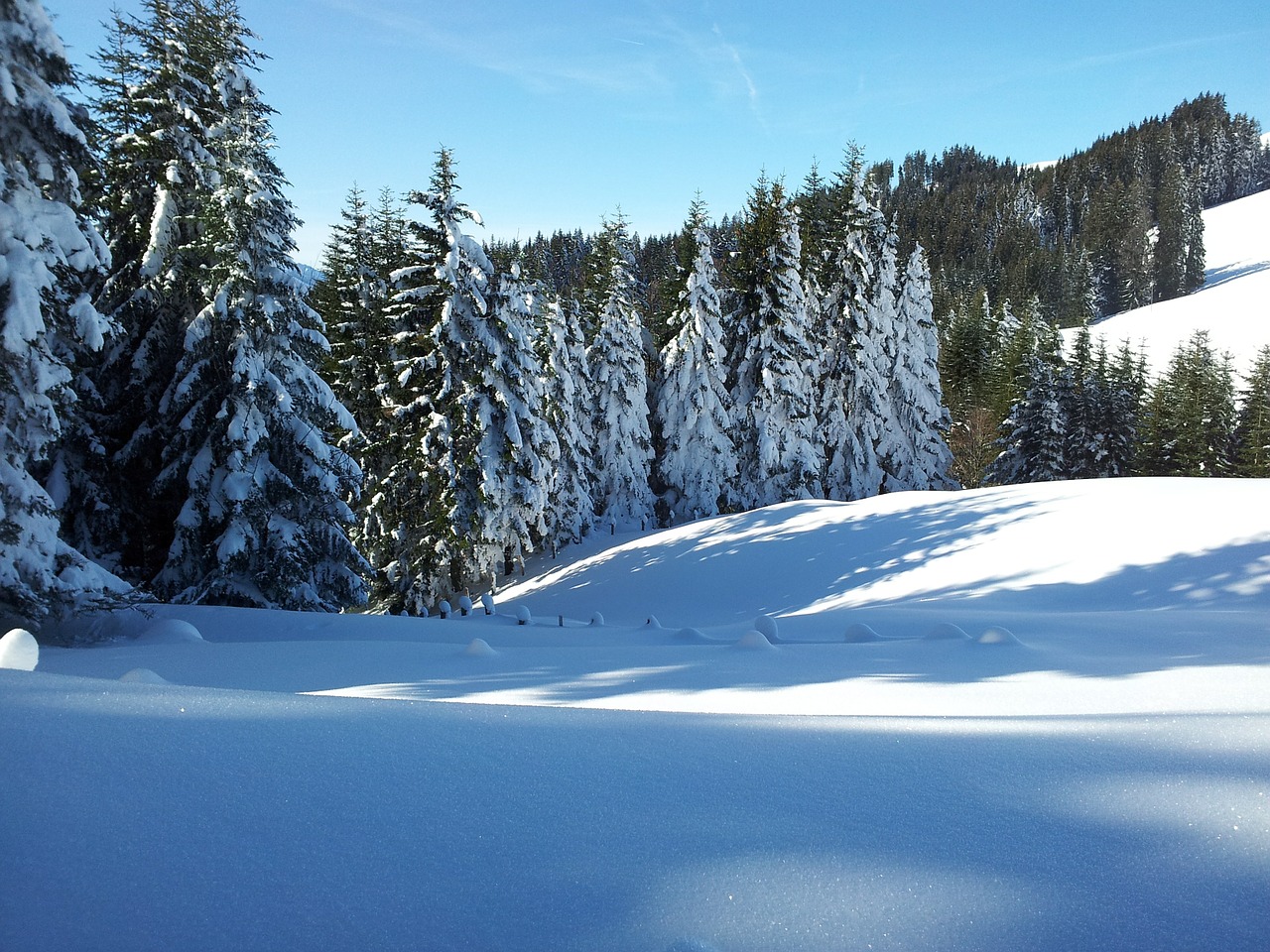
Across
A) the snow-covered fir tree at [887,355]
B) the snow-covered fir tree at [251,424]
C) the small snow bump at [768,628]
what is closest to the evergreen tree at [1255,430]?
the snow-covered fir tree at [887,355]

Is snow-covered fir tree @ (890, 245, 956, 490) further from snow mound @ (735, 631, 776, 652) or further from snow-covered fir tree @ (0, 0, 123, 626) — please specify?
snow-covered fir tree @ (0, 0, 123, 626)

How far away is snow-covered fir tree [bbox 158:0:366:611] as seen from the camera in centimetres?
1210

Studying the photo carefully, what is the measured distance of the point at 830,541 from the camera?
1467cm

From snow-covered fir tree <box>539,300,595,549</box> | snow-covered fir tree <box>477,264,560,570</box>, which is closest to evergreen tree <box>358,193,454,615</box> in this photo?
snow-covered fir tree <box>477,264,560,570</box>

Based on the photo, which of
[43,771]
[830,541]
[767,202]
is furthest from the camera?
[767,202]

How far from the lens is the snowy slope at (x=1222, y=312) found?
5600 cm

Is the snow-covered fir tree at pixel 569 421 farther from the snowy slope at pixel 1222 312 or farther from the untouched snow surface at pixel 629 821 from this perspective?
the snowy slope at pixel 1222 312

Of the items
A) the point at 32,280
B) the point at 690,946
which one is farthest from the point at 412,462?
the point at 690,946

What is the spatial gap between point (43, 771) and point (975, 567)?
11.6m

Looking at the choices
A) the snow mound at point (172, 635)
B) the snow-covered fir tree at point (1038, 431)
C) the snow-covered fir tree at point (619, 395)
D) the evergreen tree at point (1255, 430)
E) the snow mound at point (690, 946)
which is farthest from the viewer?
the snow-covered fir tree at point (1038, 431)

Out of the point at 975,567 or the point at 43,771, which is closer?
the point at 43,771

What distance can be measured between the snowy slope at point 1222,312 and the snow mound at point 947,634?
4884 centimetres

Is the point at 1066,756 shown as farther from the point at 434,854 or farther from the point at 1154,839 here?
the point at 434,854

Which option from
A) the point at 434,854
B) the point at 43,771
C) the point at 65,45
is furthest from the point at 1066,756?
the point at 65,45
